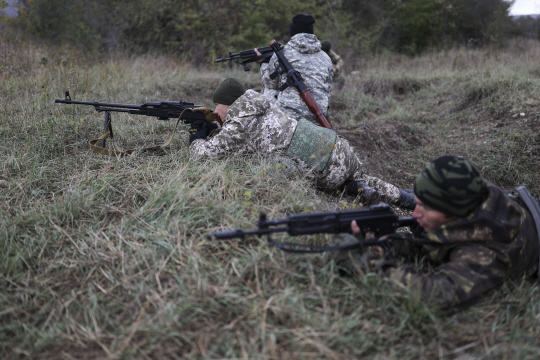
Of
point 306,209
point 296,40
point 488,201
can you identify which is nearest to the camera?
point 488,201

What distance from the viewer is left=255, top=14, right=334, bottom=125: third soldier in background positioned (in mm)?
5496

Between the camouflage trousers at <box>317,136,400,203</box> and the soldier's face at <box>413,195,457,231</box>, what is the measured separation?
1.58 m

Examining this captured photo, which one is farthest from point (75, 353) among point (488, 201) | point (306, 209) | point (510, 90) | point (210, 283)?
point (510, 90)

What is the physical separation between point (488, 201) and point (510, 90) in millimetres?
6347

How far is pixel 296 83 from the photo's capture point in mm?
5449

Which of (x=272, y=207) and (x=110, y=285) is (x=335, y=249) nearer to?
(x=272, y=207)

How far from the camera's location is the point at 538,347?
2059 millimetres

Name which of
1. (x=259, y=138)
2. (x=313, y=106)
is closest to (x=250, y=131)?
(x=259, y=138)

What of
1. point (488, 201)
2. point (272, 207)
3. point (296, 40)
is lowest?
point (272, 207)

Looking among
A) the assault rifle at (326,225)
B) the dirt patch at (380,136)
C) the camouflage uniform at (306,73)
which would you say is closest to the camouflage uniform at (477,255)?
the assault rifle at (326,225)

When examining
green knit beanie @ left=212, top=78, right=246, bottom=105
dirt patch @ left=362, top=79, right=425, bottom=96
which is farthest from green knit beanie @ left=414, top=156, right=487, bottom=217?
dirt patch @ left=362, top=79, right=425, bottom=96

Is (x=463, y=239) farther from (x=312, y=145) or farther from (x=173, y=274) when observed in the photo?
(x=312, y=145)

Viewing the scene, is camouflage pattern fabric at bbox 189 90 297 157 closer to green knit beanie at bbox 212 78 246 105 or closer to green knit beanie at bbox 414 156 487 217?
green knit beanie at bbox 212 78 246 105

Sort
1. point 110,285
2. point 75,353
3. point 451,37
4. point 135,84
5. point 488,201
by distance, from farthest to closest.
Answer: point 451,37 → point 135,84 → point 110,285 → point 488,201 → point 75,353
